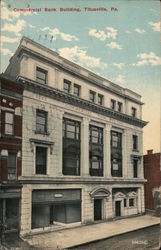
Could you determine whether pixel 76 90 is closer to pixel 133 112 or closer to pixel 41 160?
pixel 133 112

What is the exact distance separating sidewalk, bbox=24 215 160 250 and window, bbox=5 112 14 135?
4.92 meters

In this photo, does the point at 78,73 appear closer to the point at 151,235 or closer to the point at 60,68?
the point at 60,68

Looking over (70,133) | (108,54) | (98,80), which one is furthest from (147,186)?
(108,54)

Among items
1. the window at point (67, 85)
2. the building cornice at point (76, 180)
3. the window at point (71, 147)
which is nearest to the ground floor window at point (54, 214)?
the building cornice at point (76, 180)

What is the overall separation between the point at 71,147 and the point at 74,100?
9.12ft

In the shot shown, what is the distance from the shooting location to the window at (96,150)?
16.0 m

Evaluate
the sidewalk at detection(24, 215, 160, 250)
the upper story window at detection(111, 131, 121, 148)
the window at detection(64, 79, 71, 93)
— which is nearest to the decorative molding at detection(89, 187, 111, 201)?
the sidewalk at detection(24, 215, 160, 250)

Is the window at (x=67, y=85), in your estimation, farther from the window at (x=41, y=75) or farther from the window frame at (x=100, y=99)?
the window frame at (x=100, y=99)

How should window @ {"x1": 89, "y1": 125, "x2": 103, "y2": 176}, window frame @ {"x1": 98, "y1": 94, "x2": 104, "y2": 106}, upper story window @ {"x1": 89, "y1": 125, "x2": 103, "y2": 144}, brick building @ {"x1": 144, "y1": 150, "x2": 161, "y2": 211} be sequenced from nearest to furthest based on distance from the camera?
brick building @ {"x1": 144, "y1": 150, "x2": 161, "y2": 211}
window @ {"x1": 89, "y1": 125, "x2": 103, "y2": 176}
upper story window @ {"x1": 89, "y1": 125, "x2": 103, "y2": 144}
window frame @ {"x1": 98, "y1": 94, "x2": 104, "y2": 106}

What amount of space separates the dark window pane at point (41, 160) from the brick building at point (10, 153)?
3.90ft

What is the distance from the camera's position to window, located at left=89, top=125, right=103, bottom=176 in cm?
1598

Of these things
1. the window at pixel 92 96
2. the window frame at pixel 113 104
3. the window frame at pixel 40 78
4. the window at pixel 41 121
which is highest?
the window frame at pixel 40 78

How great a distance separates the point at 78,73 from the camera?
14180 millimetres

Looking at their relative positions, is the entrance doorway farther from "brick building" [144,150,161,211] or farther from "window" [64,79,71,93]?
"window" [64,79,71,93]
